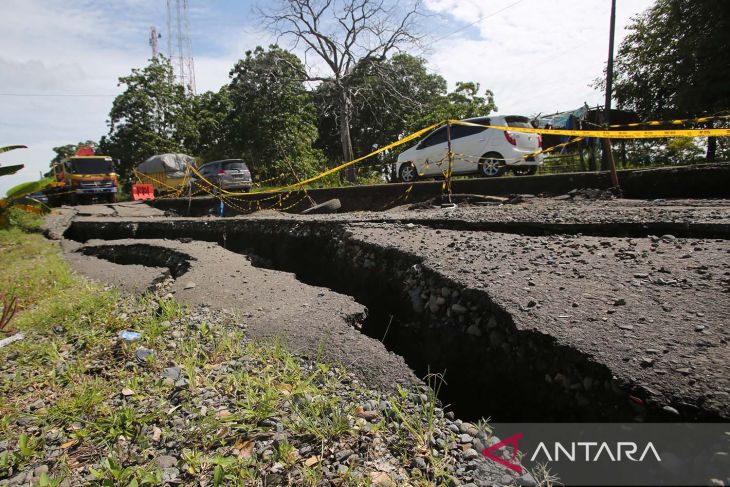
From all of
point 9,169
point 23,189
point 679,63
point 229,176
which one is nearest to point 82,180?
point 229,176

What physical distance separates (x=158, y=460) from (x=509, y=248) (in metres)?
3.02

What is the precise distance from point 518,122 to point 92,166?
1883 centimetres

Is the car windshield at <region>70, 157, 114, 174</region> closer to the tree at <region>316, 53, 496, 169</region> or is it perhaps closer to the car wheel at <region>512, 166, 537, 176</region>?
the tree at <region>316, 53, 496, 169</region>

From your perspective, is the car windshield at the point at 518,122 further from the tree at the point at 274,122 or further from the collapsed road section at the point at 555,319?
the tree at the point at 274,122

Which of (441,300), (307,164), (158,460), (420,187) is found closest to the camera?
(158,460)

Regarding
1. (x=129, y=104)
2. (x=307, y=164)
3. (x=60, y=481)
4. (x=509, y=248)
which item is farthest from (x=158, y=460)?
(x=129, y=104)

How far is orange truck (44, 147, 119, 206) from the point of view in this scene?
1861 centimetres

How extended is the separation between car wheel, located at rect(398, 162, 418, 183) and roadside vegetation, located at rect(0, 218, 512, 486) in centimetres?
831

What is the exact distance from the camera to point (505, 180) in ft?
24.4

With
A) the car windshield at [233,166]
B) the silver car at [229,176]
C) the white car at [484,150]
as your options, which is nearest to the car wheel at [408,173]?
the white car at [484,150]

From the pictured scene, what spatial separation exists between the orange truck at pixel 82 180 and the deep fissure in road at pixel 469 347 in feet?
59.2

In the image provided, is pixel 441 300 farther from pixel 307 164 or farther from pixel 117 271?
pixel 307 164

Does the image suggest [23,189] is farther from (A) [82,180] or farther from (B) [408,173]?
(A) [82,180]

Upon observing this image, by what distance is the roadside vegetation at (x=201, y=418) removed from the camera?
1.63m
